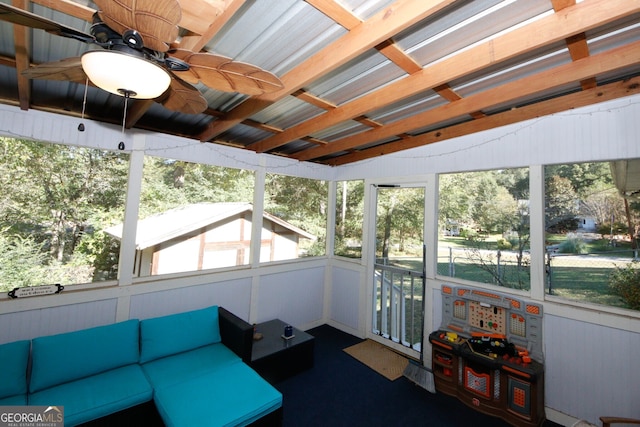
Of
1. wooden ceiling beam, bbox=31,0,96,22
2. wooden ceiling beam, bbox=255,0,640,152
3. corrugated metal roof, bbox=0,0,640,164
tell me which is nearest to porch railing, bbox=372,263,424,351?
corrugated metal roof, bbox=0,0,640,164

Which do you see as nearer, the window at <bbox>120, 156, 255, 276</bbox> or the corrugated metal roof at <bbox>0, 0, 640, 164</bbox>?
the corrugated metal roof at <bbox>0, 0, 640, 164</bbox>

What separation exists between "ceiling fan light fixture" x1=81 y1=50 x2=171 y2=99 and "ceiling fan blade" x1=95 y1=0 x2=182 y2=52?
0.10 m

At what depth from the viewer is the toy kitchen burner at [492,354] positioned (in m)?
2.49

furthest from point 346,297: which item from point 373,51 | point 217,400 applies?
point 373,51

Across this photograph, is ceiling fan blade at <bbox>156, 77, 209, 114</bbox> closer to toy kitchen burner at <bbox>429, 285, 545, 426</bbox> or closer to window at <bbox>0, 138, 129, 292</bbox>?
window at <bbox>0, 138, 129, 292</bbox>

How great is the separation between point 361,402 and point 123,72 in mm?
3215

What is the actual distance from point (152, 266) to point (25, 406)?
1436 millimetres

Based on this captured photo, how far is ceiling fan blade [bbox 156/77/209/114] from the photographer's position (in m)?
1.49

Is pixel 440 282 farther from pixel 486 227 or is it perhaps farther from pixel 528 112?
pixel 528 112

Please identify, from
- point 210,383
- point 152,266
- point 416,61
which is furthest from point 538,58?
point 152,266

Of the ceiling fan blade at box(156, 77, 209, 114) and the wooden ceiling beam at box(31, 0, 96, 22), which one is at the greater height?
the wooden ceiling beam at box(31, 0, 96, 22)

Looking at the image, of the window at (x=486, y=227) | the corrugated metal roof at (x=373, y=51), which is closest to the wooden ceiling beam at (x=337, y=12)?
the corrugated metal roof at (x=373, y=51)

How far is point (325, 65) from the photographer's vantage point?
1.76m

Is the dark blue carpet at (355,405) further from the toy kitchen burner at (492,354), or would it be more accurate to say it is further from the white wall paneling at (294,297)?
the white wall paneling at (294,297)
